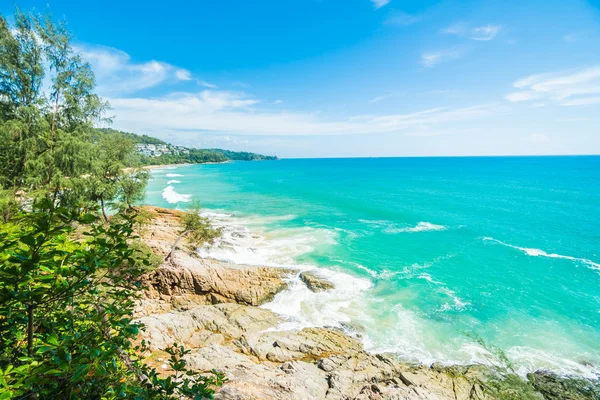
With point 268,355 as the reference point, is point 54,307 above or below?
above

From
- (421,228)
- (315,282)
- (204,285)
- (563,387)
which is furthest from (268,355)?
(421,228)

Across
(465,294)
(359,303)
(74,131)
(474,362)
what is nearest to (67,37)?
(74,131)

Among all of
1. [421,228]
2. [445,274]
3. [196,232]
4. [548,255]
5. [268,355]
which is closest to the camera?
[268,355]

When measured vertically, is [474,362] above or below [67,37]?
below

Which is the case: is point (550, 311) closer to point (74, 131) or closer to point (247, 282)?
point (247, 282)

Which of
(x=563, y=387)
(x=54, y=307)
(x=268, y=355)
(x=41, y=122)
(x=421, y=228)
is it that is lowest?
(x=563, y=387)

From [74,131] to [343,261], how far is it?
24695 mm

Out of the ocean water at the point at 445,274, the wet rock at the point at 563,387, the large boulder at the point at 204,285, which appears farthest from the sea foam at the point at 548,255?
the large boulder at the point at 204,285

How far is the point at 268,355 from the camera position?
1366 cm

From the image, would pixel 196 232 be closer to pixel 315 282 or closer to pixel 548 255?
pixel 315 282

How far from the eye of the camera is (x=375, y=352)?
617 inches

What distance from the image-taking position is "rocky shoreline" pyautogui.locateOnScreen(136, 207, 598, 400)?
10.9 meters

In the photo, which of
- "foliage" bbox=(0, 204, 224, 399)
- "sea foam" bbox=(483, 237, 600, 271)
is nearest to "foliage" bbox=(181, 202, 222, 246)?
"foliage" bbox=(0, 204, 224, 399)

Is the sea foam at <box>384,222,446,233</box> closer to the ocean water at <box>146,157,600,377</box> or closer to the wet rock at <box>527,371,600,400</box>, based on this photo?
the ocean water at <box>146,157,600,377</box>
